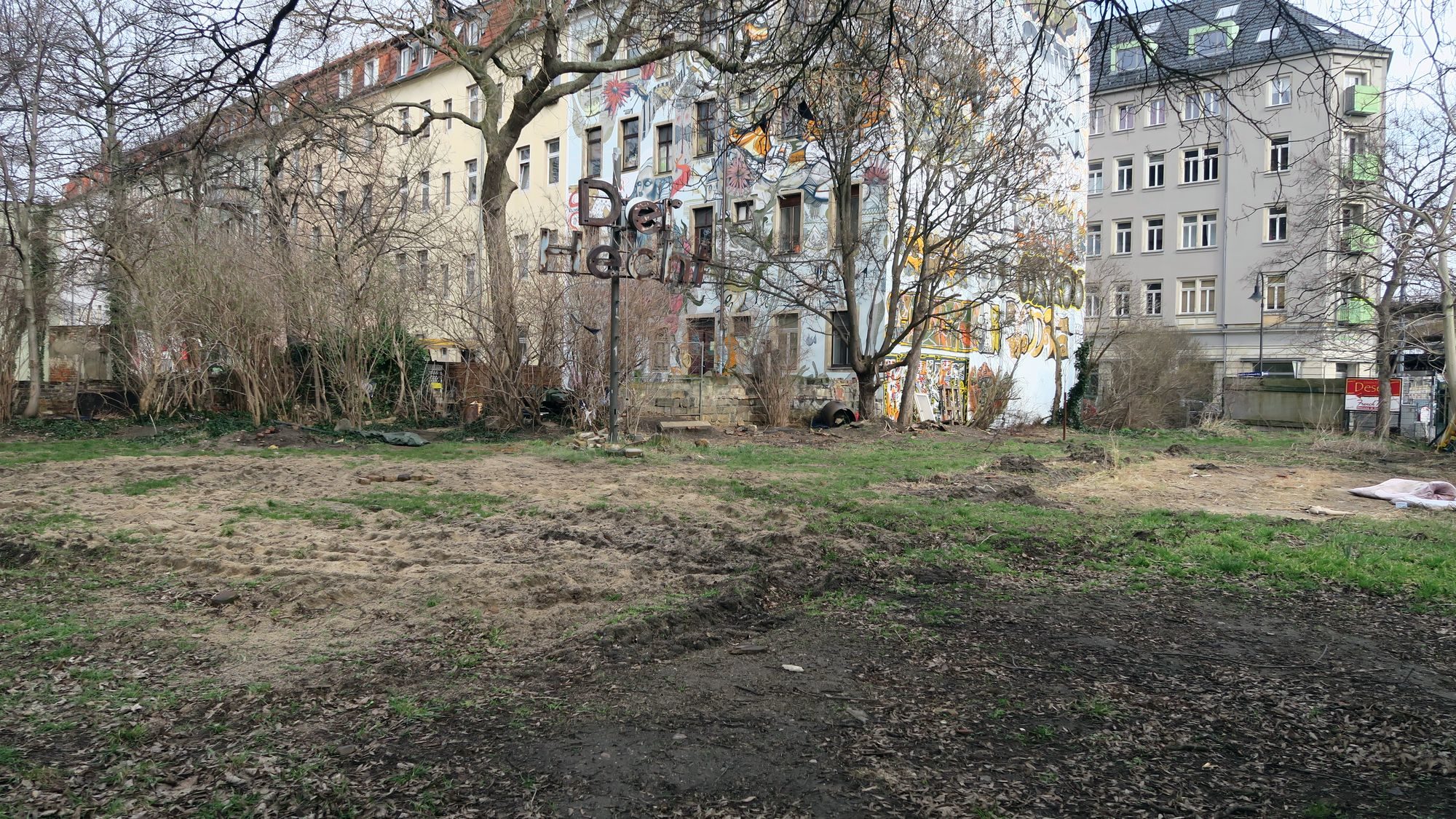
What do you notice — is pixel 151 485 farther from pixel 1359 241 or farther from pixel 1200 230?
pixel 1200 230

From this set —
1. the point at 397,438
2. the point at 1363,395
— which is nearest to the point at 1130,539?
the point at 397,438

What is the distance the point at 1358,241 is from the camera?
23672mm

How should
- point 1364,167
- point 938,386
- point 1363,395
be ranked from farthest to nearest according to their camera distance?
point 1363,395 → point 938,386 → point 1364,167

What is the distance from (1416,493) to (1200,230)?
35484mm

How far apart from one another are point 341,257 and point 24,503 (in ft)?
30.6

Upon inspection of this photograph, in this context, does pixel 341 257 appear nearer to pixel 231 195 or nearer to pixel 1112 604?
pixel 231 195

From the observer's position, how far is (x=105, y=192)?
17.5m

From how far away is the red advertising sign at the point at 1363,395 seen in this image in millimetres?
25672

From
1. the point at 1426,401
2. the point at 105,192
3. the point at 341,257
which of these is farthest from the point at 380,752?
the point at 1426,401

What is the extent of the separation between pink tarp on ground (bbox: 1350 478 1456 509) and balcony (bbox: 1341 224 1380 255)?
13212 mm

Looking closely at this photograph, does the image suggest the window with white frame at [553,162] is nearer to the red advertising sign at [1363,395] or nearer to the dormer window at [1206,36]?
the red advertising sign at [1363,395]

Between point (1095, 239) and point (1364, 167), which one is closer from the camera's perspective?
Result: point (1364, 167)

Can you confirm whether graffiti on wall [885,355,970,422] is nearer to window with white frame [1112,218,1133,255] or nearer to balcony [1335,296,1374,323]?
balcony [1335,296,1374,323]

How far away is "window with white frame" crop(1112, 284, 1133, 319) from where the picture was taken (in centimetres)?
3584
